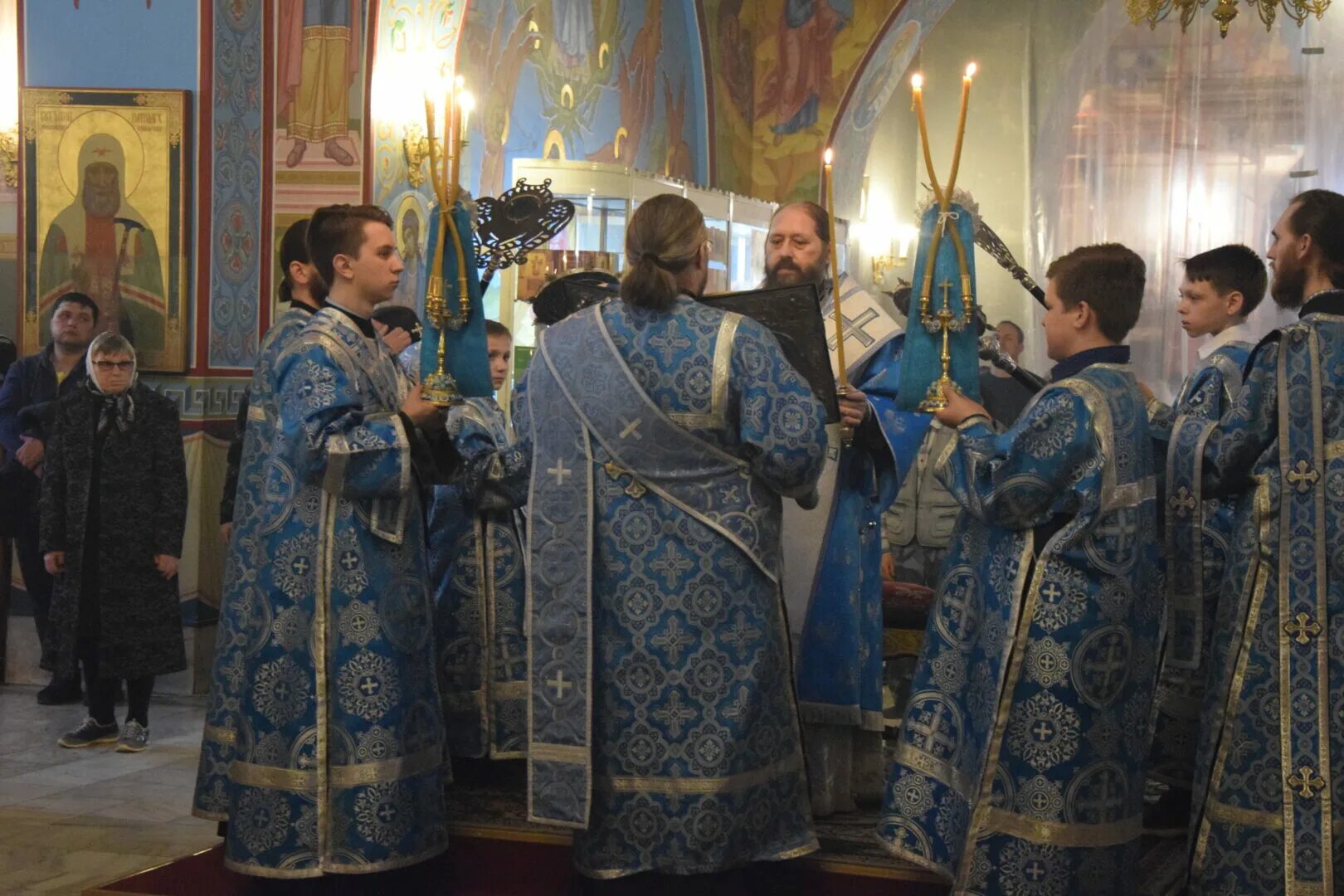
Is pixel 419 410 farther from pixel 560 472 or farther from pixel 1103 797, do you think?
pixel 1103 797

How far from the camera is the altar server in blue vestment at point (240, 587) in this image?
3984 millimetres

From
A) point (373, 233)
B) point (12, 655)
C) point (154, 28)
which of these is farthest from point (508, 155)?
point (373, 233)

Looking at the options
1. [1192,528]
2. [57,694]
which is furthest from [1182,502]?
[57,694]

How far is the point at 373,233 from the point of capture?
3.93 meters

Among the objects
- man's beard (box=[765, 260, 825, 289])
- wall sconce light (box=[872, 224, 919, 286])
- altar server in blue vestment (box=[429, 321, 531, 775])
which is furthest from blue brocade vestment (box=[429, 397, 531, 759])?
wall sconce light (box=[872, 224, 919, 286])

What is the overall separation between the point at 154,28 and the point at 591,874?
5.55 m

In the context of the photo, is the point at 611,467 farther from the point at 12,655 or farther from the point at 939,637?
the point at 12,655

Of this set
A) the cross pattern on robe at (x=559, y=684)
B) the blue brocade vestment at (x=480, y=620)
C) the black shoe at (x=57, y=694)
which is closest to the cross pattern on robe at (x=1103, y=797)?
the cross pattern on robe at (x=559, y=684)

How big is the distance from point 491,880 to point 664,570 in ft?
3.70

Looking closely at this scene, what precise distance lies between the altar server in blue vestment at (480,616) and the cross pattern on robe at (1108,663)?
5.59 feet

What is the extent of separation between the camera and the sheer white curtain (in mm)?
12703

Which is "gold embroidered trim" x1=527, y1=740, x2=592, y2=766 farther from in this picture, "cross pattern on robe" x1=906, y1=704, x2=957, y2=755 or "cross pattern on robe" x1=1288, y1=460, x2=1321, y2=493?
"cross pattern on robe" x1=1288, y1=460, x2=1321, y2=493

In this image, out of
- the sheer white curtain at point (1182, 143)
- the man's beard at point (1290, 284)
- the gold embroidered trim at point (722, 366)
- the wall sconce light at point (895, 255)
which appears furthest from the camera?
the wall sconce light at point (895, 255)

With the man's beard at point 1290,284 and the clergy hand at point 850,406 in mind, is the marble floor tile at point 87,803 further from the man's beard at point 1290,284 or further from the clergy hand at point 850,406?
the man's beard at point 1290,284
